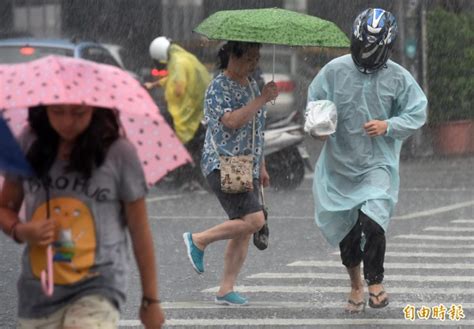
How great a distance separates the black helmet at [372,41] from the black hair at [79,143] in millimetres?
3379

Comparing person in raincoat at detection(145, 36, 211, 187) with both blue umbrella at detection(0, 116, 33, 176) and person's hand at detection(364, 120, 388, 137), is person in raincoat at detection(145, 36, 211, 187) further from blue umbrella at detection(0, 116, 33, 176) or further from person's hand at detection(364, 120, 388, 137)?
blue umbrella at detection(0, 116, 33, 176)

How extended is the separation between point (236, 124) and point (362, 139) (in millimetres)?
720

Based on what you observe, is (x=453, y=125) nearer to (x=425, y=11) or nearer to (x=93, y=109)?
(x=425, y=11)

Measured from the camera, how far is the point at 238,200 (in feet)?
26.7

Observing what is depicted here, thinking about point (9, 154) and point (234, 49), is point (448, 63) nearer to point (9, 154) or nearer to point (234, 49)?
point (234, 49)

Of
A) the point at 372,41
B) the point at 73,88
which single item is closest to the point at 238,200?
the point at 372,41

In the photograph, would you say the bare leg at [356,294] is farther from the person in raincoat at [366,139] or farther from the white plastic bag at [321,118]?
the white plastic bag at [321,118]

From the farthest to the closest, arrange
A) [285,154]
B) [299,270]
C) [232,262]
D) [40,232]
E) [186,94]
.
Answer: [285,154], [186,94], [299,270], [232,262], [40,232]

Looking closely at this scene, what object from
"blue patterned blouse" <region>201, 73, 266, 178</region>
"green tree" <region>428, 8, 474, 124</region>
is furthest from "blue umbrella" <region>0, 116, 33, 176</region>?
"green tree" <region>428, 8, 474, 124</region>

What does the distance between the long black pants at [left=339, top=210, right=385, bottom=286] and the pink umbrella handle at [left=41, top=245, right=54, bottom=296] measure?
3.53 m

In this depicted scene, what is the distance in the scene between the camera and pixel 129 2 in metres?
29.9

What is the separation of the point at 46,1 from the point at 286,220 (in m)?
16.8

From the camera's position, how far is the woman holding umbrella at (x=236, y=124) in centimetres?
Result: 791

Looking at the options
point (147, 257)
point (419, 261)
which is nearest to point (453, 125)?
point (419, 261)
